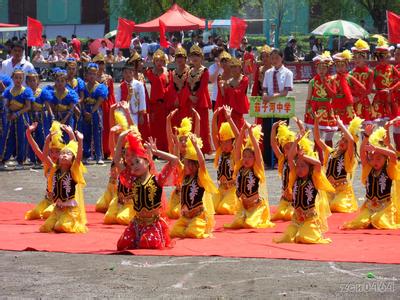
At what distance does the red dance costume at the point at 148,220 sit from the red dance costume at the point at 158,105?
23.8ft

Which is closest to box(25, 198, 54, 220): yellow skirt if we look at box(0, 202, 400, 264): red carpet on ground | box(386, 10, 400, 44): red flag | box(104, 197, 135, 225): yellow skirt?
box(0, 202, 400, 264): red carpet on ground

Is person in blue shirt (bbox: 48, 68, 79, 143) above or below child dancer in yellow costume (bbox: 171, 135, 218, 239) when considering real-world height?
above

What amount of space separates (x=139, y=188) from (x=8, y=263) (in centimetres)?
143

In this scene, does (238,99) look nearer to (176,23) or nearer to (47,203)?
(47,203)

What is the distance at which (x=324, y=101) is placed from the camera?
16281 millimetres

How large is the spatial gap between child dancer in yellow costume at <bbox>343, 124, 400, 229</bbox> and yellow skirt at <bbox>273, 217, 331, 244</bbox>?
101cm

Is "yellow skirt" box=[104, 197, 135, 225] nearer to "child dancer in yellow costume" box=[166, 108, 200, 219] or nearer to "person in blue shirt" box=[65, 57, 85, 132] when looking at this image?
"child dancer in yellow costume" box=[166, 108, 200, 219]

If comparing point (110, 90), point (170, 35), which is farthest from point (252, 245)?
point (170, 35)

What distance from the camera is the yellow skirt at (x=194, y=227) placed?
10984 mm

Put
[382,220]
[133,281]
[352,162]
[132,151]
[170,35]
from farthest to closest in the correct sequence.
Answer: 1. [170,35]
2. [352,162]
3. [382,220]
4. [132,151]
5. [133,281]

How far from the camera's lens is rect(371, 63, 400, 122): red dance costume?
17234 millimetres

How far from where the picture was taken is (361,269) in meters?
9.18

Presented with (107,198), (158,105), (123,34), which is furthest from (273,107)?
(123,34)

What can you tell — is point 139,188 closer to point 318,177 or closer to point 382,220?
point 318,177
